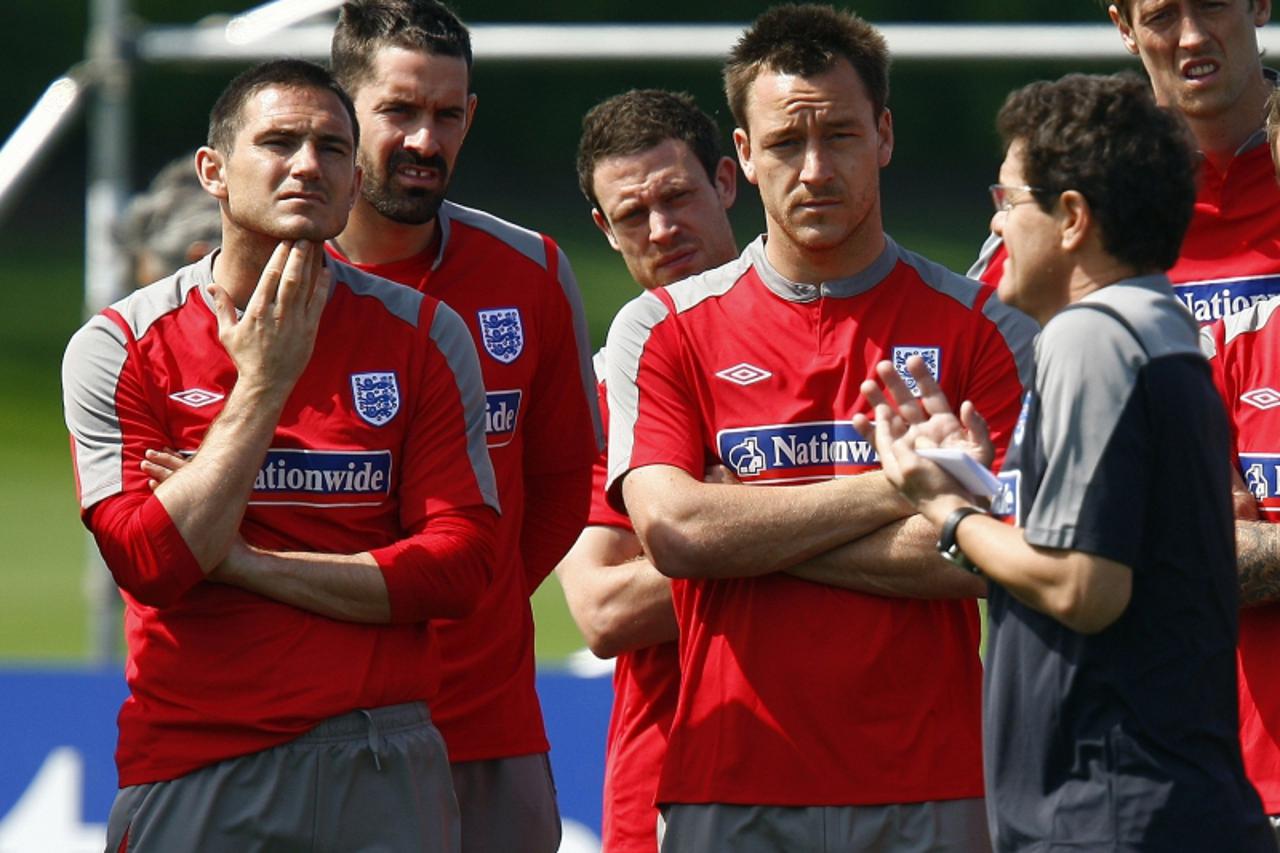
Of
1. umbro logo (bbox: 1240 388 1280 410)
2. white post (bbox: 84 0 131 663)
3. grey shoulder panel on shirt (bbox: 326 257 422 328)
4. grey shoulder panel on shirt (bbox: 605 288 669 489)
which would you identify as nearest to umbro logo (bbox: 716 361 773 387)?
grey shoulder panel on shirt (bbox: 605 288 669 489)

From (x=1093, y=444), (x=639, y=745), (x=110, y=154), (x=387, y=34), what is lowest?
(x=639, y=745)

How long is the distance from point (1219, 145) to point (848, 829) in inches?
71.4

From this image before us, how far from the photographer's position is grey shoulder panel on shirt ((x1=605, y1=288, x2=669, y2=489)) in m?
4.02

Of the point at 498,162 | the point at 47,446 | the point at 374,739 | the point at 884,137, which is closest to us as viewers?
the point at 374,739

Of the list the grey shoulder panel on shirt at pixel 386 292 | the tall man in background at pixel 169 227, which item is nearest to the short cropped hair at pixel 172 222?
the tall man in background at pixel 169 227

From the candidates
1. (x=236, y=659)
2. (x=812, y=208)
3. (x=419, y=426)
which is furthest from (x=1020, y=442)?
(x=236, y=659)

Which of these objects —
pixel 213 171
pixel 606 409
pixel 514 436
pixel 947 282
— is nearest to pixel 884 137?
pixel 947 282

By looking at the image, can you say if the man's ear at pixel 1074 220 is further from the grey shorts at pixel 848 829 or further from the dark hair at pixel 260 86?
the dark hair at pixel 260 86

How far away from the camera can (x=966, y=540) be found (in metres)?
3.19

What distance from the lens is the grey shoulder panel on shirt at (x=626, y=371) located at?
4023 millimetres

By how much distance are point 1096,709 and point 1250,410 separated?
1269 mm

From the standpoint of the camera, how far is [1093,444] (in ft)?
9.95

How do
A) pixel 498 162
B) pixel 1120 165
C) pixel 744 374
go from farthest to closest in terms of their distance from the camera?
pixel 498 162, pixel 744 374, pixel 1120 165

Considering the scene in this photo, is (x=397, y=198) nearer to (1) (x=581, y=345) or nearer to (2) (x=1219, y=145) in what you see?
(1) (x=581, y=345)
